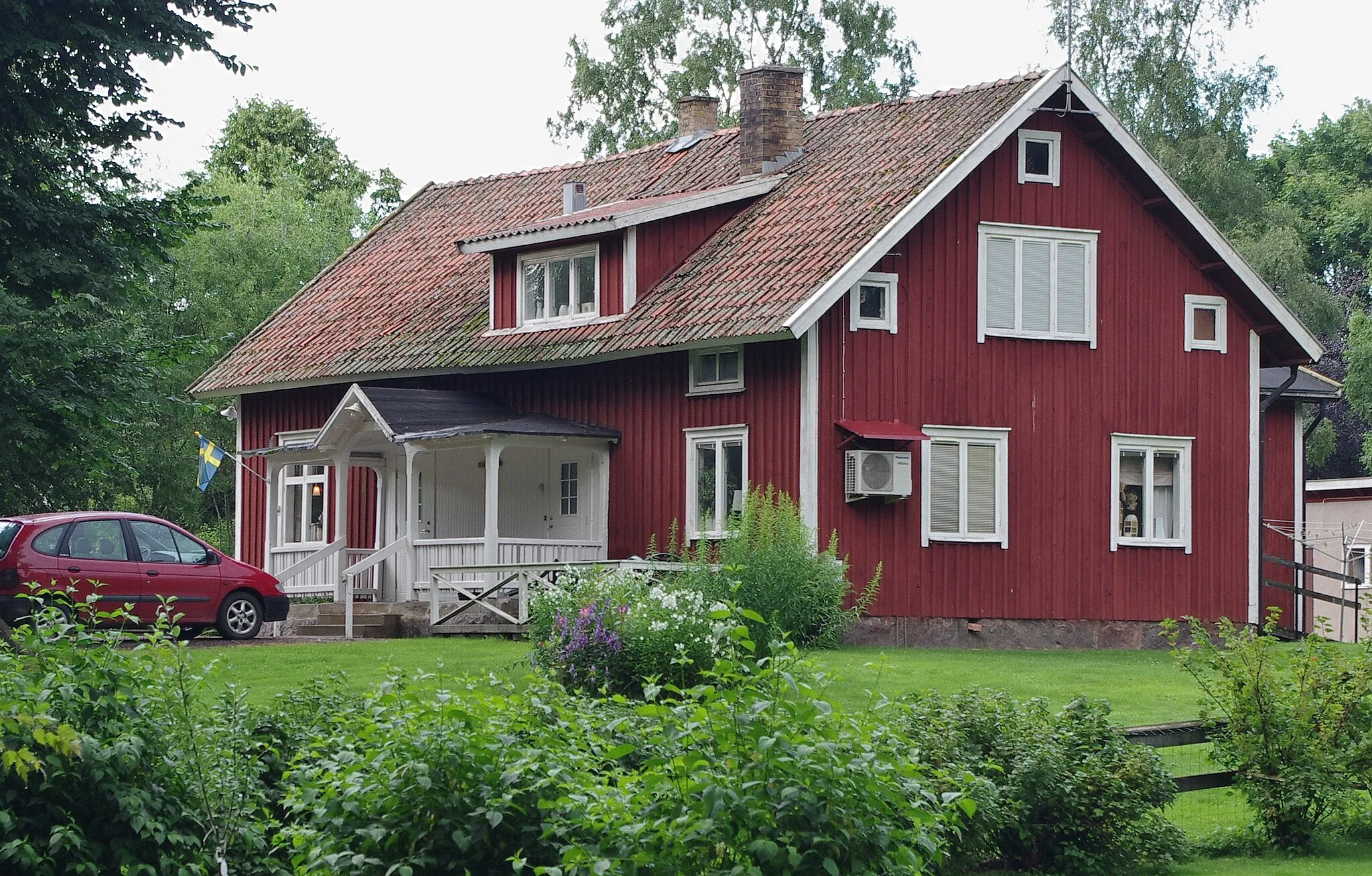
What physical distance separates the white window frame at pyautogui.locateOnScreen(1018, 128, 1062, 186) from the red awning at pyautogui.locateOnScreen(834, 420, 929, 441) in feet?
13.3

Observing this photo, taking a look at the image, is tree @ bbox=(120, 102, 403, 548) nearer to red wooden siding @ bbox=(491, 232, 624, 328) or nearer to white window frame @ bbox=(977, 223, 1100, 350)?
red wooden siding @ bbox=(491, 232, 624, 328)

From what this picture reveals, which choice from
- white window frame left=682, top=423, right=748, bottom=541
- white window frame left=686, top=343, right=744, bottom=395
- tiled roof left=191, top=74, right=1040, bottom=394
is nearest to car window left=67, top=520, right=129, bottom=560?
tiled roof left=191, top=74, right=1040, bottom=394

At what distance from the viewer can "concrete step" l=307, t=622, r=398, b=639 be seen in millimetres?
26062

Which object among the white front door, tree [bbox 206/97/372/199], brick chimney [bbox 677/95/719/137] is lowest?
the white front door

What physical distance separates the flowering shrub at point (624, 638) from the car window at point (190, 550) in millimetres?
7702

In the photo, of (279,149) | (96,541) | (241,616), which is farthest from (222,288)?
(96,541)

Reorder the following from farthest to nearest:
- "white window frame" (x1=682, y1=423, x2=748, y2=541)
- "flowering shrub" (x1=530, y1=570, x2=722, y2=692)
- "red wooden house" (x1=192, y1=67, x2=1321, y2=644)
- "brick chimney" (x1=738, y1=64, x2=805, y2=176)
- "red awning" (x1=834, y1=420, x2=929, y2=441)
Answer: "brick chimney" (x1=738, y1=64, x2=805, y2=176) → "white window frame" (x1=682, y1=423, x2=748, y2=541) → "red wooden house" (x1=192, y1=67, x2=1321, y2=644) → "red awning" (x1=834, y1=420, x2=929, y2=441) → "flowering shrub" (x1=530, y1=570, x2=722, y2=692)

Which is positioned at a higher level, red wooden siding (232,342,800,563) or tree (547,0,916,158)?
tree (547,0,916,158)

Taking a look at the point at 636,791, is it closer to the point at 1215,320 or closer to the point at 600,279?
the point at 600,279

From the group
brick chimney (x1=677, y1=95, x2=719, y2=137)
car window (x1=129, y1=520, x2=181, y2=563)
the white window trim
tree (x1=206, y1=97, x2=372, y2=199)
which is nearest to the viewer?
car window (x1=129, y1=520, x2=181, y2=563)

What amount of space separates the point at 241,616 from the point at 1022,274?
1173 cm

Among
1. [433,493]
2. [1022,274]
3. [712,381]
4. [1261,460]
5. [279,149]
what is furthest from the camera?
[279,149]

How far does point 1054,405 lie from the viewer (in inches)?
1038

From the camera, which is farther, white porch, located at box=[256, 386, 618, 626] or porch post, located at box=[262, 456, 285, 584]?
porch post, located at box=[262, 456, 285, 584]
